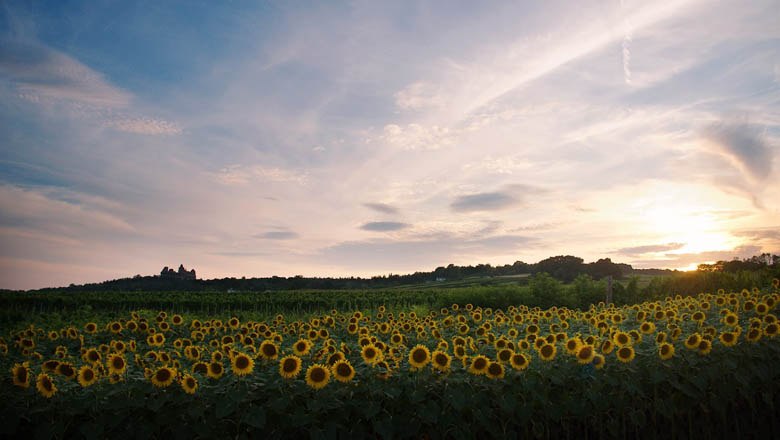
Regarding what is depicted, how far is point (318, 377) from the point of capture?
5.35 metres

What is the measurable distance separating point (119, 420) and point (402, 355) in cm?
332

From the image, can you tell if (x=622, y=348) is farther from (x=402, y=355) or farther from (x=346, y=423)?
(x=346, y=423)

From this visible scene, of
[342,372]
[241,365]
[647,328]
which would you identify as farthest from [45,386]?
[647,328]

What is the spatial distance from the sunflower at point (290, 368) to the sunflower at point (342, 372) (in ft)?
1.30

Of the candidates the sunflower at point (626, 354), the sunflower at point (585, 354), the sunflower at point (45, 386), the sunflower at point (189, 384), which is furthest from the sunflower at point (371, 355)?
the sunflower at point (45, 386)

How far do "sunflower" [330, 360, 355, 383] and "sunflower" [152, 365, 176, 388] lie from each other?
1.73 metres

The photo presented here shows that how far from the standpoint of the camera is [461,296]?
3139cm

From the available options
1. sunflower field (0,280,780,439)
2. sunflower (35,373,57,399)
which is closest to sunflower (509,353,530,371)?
sunflower field (0,280,780,439)

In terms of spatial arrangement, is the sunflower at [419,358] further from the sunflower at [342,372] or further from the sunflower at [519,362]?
the sunflower at [519,362]

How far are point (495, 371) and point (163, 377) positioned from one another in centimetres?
357

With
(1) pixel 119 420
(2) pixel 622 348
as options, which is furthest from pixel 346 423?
(2) pixel 622 348

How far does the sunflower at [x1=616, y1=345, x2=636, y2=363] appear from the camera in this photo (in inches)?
257

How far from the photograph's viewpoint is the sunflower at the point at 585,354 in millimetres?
6273

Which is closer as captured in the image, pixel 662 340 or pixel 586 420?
pixel 586 420
